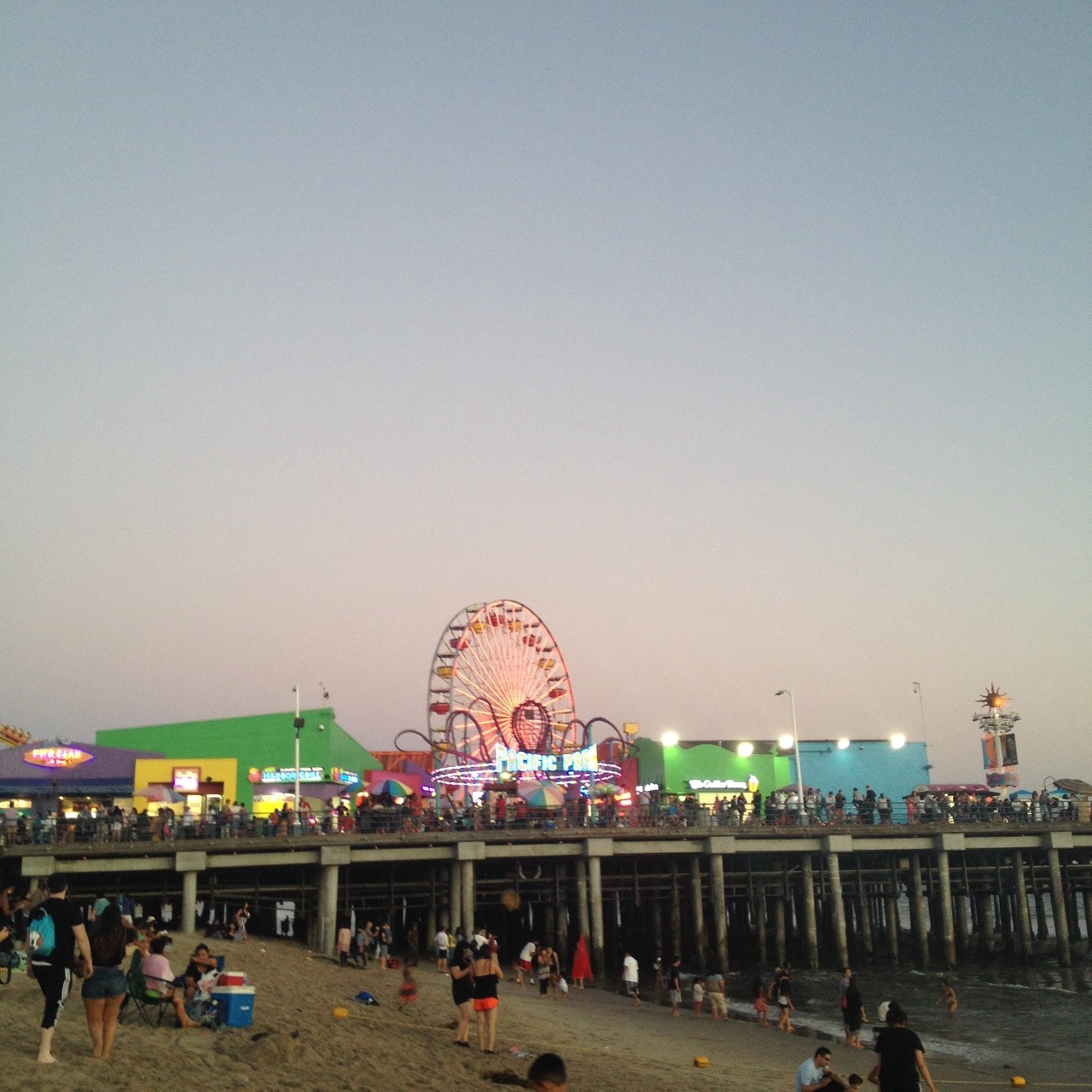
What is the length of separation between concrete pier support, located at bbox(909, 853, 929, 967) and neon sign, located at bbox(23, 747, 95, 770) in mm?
33410

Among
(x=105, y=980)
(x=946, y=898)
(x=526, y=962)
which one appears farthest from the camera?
(x=946, y=898)

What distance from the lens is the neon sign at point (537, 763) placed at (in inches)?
2192

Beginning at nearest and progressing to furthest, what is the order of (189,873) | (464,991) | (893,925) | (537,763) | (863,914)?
(464,991), (189,873), (893,925), (863,914), (537,763)

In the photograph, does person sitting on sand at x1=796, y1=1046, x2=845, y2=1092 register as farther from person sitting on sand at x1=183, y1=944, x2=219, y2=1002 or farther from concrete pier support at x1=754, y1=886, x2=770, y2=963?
concrete pier support at x1=754, y1=886, x2=770, y2=963

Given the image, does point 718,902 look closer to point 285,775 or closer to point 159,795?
point 159,795

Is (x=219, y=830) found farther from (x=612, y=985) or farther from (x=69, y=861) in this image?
(x=612, y=985)

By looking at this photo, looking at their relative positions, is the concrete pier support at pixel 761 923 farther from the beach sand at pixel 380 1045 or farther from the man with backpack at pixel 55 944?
the man with backpack at pixel 55 944

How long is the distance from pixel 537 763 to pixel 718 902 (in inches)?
669

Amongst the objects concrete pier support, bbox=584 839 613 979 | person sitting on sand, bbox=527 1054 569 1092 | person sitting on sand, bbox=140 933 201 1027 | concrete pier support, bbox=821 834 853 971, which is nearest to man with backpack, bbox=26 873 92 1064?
person sitting on sand, bbox=140 933 201 1027

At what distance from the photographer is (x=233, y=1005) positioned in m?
16.3

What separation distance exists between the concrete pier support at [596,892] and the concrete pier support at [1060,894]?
16.0m

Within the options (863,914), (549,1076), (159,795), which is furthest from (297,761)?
(549,1076)

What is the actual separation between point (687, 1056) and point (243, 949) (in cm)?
1124

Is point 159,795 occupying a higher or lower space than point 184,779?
lower
